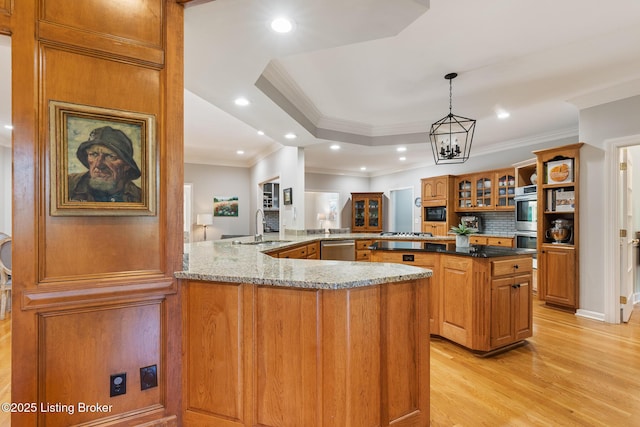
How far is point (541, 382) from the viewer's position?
213 cm

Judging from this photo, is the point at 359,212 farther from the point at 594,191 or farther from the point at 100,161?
the point at 100,161

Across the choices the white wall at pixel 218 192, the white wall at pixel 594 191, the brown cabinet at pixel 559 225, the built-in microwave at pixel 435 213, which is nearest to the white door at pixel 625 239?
the white wall at pixel 594 191

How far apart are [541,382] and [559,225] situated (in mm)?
2550

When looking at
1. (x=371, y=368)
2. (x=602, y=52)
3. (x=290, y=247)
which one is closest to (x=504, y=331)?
(x=371, y=368)

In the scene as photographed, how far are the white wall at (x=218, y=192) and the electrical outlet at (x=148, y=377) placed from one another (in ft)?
18.5

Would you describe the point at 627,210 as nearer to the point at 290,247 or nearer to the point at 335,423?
the point at 290,247

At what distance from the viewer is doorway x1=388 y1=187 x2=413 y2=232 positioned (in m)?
7.77

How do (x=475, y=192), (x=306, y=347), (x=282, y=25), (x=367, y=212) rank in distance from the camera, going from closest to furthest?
1. (x=306, y=347)
2. (x=282, y=25)
3. (x=475, y=192)
4. (x=367, y=212)

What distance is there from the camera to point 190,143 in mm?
5598

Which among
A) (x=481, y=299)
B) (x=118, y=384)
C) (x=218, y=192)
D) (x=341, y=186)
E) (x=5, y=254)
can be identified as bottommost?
(x=118, y=384)

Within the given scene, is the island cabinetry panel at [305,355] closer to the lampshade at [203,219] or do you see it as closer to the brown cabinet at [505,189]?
the brown cabinet at [505,189]

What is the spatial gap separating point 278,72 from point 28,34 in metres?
1.88

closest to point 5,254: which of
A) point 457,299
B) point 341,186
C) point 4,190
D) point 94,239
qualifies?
point 4,190

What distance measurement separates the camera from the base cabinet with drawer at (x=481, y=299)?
8.23 ft
